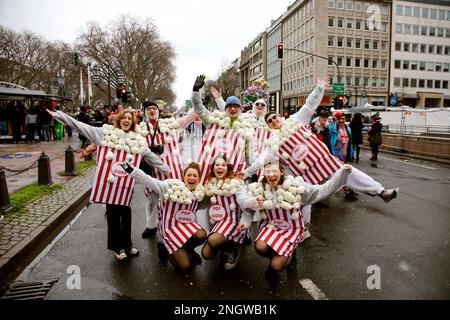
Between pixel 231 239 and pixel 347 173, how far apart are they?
5.08 ft

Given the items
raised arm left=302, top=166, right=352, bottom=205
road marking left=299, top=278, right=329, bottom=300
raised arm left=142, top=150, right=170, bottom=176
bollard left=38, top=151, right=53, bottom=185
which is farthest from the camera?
bollard left=38, top=151, right=53, bottom=185

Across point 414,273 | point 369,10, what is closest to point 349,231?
point 414,273

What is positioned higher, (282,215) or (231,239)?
(282,215)

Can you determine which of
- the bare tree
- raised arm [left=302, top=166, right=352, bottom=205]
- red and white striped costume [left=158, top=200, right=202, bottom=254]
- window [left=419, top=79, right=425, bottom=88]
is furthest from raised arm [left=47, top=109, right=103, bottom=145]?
window [left=419, top=79, right=425, bottom=88]

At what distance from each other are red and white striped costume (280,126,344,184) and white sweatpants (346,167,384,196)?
1001 mm

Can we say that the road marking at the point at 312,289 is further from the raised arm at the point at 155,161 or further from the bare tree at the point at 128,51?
the bare tree at the point at 128,51

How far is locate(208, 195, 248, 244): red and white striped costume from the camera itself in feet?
14.0

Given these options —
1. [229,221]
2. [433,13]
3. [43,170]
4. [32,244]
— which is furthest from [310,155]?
[433,13]

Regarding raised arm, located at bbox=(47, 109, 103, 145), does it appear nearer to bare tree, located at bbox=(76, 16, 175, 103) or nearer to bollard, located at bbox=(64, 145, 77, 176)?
bollard, located at bbox=(64, 145, 77, 176)

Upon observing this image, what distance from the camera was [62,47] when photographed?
60.9 meters

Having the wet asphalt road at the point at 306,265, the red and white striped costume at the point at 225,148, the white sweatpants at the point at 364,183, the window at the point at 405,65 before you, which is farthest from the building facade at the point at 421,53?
the white sweatpants at the point at 364,183

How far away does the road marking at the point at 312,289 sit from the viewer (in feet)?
11.8
